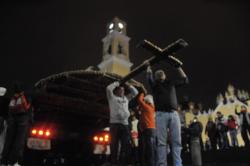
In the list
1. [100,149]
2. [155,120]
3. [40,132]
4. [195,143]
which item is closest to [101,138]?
[100,149]

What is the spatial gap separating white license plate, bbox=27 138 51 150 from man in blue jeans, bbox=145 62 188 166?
3.18 metres

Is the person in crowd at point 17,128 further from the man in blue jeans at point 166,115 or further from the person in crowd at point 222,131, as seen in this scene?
the person in crowd at point 222,131

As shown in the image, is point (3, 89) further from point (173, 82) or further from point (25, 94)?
point (173, 82)

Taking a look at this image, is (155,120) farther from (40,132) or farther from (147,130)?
(40,132)

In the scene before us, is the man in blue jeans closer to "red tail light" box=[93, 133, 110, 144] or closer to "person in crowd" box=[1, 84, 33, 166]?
"person in crowd" box=[1, 84, 33, 166]

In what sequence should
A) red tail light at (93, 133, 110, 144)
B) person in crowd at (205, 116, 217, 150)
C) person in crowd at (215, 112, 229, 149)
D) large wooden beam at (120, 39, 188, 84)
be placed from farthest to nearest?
person in crowd at (205, 116, 217, 150) → person in crowd at (215, 112, 229, 149) → red tail light at (93, 133, 110, 144) → large wooden beam at (120, 39, 188, 84)

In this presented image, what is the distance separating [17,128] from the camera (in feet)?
17.8

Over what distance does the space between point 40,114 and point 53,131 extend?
0.59m

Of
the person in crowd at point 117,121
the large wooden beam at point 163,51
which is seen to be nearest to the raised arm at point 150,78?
the large wooden beam at point 163,51

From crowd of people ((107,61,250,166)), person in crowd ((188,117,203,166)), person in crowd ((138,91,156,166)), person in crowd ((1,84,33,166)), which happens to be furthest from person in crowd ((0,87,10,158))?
person in crowd ((188,117,203,166))

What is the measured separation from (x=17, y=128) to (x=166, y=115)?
322 centimetres

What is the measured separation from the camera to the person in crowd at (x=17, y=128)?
17.1ft

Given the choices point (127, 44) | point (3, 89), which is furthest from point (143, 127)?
point (127, 44)

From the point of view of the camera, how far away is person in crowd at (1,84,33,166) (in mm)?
5227
